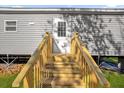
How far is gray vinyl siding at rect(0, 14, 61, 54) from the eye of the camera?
62.3 feet

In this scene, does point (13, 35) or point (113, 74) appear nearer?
point (113, 74)

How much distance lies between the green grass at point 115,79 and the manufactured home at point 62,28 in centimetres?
179

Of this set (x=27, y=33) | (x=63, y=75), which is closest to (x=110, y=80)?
(x=27, y=33)

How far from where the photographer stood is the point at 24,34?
1906cm

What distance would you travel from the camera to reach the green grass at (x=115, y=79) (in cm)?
1454

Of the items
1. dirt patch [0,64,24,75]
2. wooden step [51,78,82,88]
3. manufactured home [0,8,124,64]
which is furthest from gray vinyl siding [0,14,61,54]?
wooden step [51,78,82,88]

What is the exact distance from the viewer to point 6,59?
65.3 feet

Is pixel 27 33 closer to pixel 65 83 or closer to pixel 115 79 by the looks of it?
pixel 115 79

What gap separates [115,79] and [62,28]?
16.3ft

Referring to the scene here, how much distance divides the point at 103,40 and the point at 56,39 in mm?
2847

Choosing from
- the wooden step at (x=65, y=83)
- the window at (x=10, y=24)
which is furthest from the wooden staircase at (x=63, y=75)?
the window at (x=10, y=24)
